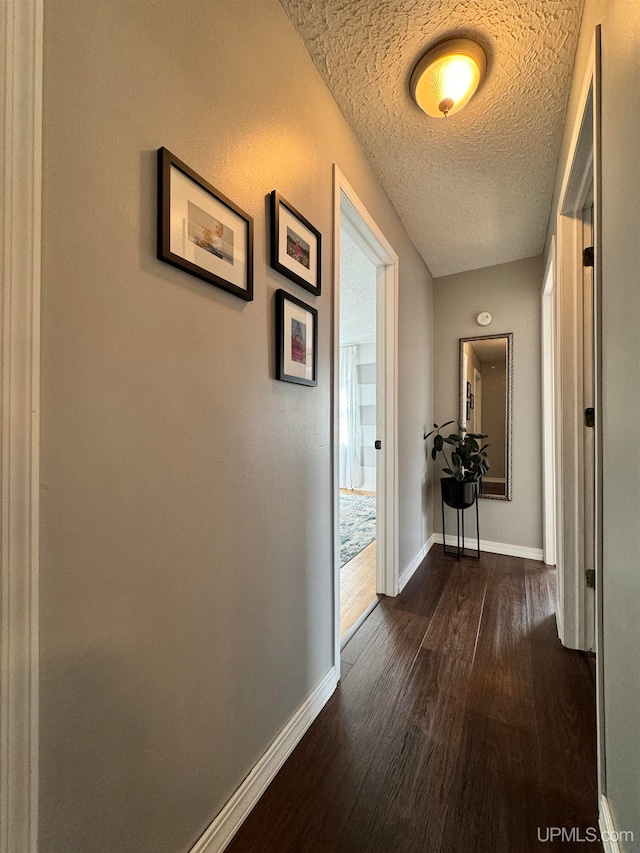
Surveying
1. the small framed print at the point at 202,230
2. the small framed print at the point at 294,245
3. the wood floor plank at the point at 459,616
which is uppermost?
the small framed print at the point at 294,245

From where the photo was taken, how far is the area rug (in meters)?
3.06

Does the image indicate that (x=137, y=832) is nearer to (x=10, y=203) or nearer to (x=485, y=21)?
(x=10, y=203)

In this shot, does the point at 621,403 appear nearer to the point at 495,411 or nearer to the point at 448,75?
the point at 448,75

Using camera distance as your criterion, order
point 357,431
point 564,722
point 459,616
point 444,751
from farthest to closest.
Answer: point 357,431
point 459,616
point 564,722
point 444,751

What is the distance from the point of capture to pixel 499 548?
2.96 metres

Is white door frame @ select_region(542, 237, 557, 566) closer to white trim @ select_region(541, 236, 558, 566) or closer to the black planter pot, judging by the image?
white trim @ select_region(541, 236, 558, 566)

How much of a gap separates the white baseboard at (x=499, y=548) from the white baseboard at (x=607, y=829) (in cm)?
210

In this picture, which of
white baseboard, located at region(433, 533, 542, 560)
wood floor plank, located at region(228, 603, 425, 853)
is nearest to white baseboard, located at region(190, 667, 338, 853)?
wood floor plank, located at region(228, 603, 425, 853)

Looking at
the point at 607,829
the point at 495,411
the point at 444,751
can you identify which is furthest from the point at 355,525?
the point at 607,829

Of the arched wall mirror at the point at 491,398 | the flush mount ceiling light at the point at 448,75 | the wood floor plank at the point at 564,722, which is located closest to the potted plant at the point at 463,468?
the arched wall mirror at the point at 491,398

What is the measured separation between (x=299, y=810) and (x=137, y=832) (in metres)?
0.51

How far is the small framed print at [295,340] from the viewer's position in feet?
3.72

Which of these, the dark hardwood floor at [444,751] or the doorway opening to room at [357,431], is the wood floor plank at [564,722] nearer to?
the dark hardwood floor at [444,751]

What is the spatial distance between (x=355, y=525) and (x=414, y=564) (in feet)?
4.09
